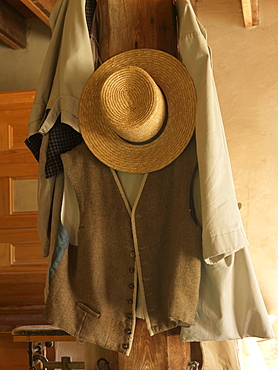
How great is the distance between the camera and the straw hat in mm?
1486

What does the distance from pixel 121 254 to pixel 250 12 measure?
6.71ft

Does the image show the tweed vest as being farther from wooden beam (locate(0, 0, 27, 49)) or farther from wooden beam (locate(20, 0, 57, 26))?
wooden beam (locate(0, 0, 27, 49))

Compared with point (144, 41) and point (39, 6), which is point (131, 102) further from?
point (39, 6)

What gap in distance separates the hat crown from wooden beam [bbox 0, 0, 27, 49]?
94.6 inches

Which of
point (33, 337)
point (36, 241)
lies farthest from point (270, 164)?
point (33, 337)

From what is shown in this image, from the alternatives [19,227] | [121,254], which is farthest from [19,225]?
[121,254]

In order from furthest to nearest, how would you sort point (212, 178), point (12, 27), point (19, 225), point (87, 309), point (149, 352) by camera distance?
point (12, 27)
point (19, 225)
point (149, 352)
point (87, 309)
point (212, 178)

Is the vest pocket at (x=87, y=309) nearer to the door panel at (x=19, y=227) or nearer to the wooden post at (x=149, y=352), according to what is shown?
the wooden post at (x=149, y=352)

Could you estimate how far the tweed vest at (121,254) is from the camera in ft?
5.00

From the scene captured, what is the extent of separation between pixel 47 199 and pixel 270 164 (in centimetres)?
Answer: 195

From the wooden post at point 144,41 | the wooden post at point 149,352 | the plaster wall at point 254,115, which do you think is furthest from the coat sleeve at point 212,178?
the plaster wall at point 254,115

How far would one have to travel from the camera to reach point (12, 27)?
367 centimetres

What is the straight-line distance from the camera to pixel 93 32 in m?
1.74

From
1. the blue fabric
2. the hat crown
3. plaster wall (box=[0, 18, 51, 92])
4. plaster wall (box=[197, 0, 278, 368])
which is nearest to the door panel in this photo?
plaster wall (box=[0, 18, 51, 92])
